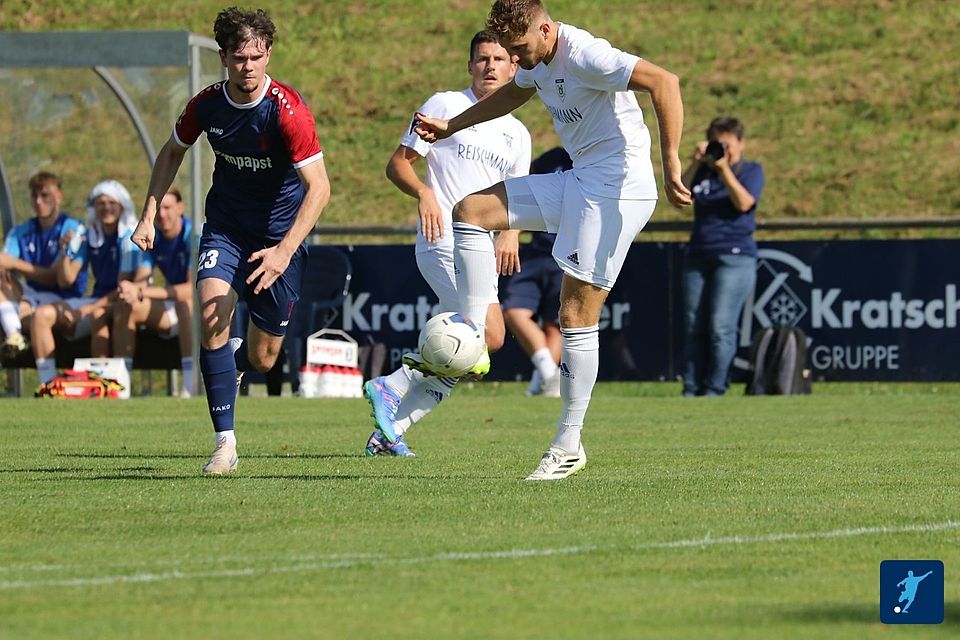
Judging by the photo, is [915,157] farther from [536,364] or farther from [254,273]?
[254,273]

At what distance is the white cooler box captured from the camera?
16906mm

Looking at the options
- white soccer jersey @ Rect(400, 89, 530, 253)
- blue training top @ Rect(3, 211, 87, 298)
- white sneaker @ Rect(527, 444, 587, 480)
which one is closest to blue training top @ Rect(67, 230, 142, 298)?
blue training top @ Rect(3, 211, 87, 298)

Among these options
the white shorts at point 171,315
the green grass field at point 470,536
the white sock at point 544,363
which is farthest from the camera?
the white shorts at point 171,315

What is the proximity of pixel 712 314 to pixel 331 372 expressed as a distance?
359 cm

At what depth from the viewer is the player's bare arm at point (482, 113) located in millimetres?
8539

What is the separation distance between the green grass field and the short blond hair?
201 centimetres

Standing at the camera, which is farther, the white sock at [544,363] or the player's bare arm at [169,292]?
the player's bare arm at [169,292]

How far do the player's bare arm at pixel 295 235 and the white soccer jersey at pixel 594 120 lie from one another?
1232 mm

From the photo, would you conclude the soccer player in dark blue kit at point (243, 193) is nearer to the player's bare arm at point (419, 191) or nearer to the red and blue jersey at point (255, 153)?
the red and blue jersey at point (255, 153)

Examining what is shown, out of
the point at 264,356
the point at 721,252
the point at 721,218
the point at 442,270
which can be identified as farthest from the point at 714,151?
the point at 264,356

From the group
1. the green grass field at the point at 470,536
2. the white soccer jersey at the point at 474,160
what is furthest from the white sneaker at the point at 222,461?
the white soccer jersey at the point at 474,160

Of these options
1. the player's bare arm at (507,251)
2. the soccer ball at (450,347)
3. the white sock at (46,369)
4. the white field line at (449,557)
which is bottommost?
the white sock at (46,369)

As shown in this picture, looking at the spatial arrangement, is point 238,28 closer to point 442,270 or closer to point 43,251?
point 442,270

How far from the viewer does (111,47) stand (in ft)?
55.1
